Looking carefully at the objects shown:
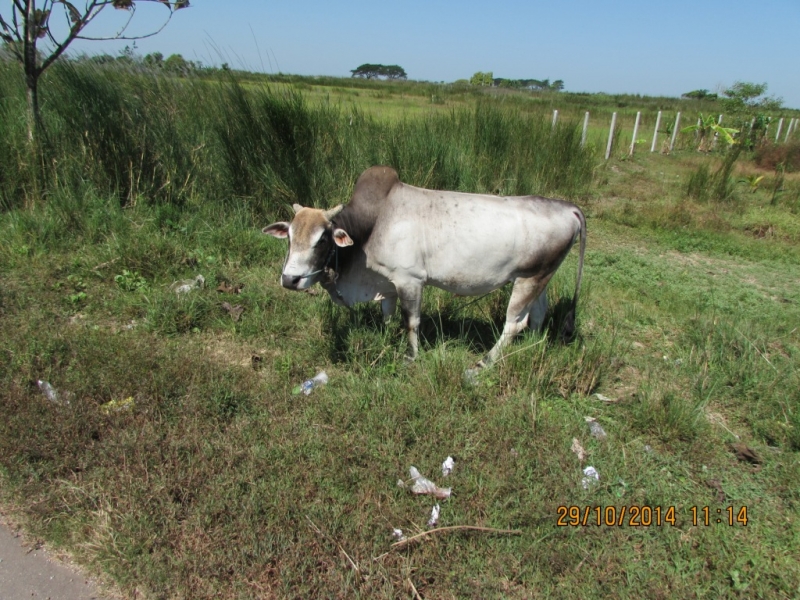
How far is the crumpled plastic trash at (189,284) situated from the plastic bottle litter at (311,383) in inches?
61.2

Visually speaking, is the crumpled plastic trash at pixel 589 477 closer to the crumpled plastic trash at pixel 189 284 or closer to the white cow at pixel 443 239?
the white cow at pixel 443 239

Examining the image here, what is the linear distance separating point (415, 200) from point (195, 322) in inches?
78.3

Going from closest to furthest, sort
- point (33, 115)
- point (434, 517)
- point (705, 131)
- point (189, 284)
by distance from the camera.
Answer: point (434, 517) < point (189, 284) < point (33, 115) < point (705, 131)

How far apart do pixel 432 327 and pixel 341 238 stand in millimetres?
1474

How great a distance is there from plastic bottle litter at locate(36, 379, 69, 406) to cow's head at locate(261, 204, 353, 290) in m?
1.46

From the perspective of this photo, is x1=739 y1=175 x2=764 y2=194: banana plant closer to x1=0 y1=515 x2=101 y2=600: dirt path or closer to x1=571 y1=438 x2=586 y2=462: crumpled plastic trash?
x1=571 y1=438 x2=586 y2=462: crumpled plastic trash

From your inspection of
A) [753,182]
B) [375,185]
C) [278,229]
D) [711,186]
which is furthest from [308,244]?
[753,182]

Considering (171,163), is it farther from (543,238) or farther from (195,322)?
(543,238)

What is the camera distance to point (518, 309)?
13.1 feet

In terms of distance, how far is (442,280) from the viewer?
3875 millimetres

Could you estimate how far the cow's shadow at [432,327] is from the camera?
13.3ft

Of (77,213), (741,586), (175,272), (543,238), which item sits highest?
(543,238)

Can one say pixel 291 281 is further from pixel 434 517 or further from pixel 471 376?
pixel 434 517

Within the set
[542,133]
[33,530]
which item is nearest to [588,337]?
[33,530]
